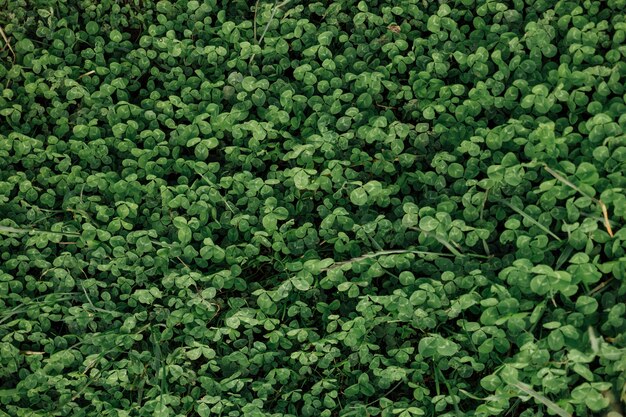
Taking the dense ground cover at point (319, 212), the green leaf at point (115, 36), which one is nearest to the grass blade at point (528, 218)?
the dense ground cover at point (319, 212)

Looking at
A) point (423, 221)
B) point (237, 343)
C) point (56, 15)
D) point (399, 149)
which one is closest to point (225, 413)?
point (237, 343)

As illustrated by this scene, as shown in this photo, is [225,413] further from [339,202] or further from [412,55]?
[412,55]

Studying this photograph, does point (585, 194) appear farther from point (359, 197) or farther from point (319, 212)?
point (319, 212)

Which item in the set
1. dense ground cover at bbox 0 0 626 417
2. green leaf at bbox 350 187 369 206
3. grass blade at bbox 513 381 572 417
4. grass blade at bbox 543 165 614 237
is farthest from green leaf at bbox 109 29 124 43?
grass blade at bbox 513 381 572 417

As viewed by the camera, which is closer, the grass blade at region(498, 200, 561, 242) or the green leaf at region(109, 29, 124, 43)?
the grass blade at region(498, 200, 561, 242)

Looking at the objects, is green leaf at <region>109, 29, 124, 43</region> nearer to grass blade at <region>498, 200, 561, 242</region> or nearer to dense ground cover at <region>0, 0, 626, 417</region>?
dense ground cover at <region>0, 0, 626, 417</region>

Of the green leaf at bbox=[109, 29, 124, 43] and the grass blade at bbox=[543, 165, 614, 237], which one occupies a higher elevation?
the green leaf at bbox=[109, 29, 124, 43]

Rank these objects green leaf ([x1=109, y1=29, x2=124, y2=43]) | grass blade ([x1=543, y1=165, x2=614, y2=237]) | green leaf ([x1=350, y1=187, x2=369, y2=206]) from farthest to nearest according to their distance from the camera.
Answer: green leaf ([x1=109, y1=29, x2=124, y2=43]) → green leaf ([x1=350, y1=187, x2=369, y2=206]) → grass blade ([x1=543, y1=165, x2=614, y2=237])

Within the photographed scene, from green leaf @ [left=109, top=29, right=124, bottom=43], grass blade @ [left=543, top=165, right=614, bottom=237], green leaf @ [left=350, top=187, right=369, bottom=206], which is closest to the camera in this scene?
grass blade @ [left=543, top=165, right=614, bottom=237]
